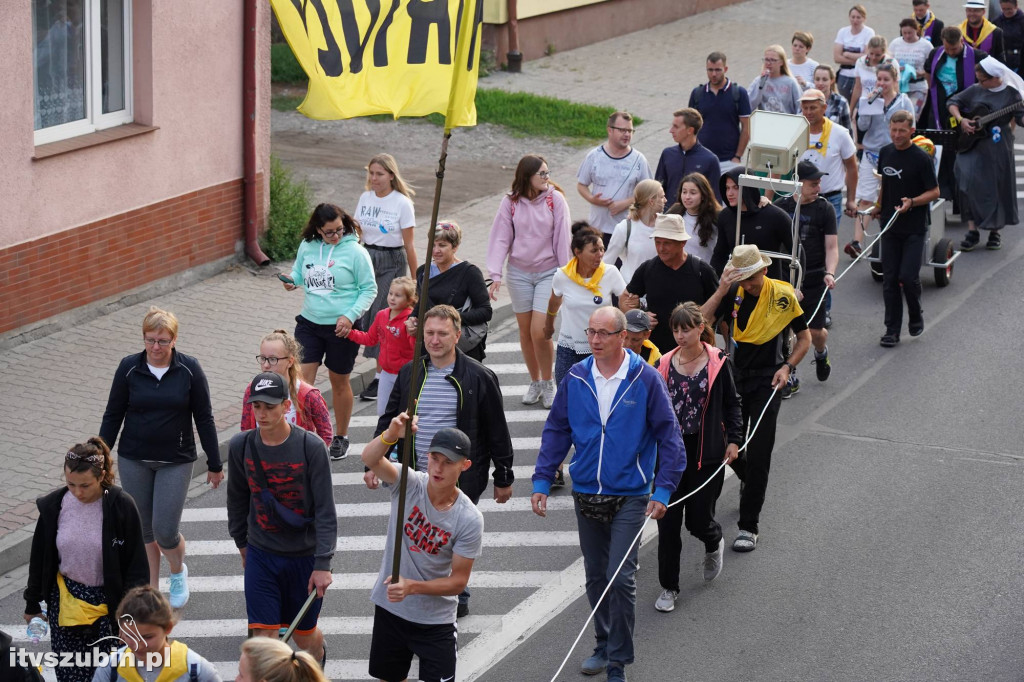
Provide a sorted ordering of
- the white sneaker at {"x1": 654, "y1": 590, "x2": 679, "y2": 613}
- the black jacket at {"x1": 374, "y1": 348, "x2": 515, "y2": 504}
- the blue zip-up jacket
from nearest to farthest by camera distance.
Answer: the blue zip-up jacket
the black jacket at {"x1": 374, "y1": 348, "x2": 515, "y2": 504}
the white sneaker at {"x1": 654, "y1": 590, "x2": 679, "y2": 613}

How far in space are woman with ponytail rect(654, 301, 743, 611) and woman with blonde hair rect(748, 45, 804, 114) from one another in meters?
8.42

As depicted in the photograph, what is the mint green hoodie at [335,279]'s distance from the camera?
10430 mm

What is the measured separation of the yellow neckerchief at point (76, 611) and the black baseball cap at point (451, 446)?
189cm

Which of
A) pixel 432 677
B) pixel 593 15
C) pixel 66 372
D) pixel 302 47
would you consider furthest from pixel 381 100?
pixel 593 15

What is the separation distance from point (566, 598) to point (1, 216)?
636cm

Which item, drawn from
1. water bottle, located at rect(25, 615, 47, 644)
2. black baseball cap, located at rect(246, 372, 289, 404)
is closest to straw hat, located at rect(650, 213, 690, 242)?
black baseball cap, located at rect(246, 372, 289, 404)

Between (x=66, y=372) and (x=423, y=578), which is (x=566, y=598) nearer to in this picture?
(x=423, y=578)

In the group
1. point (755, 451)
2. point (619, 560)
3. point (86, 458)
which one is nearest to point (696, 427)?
point (755, 451)

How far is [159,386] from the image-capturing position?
26.6ft

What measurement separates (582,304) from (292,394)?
2781 mm

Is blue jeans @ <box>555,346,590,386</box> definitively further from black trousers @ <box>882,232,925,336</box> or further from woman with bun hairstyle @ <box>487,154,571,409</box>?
black trousers @ <box>882,232,925,336</box>

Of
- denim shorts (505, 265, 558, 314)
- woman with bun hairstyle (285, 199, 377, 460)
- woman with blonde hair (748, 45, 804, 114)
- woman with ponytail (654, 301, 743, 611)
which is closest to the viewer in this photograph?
woman with ponytail (654, 301, 743, 611)

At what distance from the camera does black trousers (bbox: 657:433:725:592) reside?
27.6 ft

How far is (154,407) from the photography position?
8.11 metres
